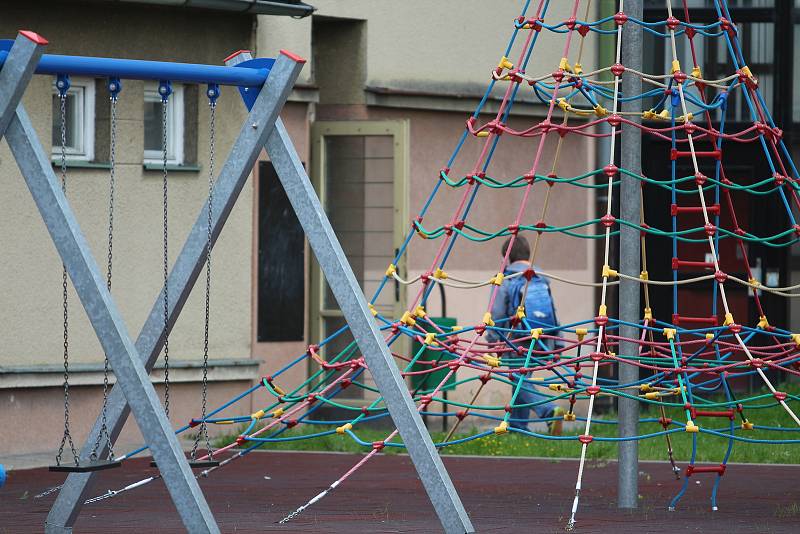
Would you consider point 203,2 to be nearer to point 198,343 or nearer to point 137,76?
point 198,343

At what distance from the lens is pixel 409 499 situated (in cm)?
916

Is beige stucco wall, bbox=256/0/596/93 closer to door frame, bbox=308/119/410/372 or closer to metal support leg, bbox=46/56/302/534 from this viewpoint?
door frame, bbox=308/119/410/372

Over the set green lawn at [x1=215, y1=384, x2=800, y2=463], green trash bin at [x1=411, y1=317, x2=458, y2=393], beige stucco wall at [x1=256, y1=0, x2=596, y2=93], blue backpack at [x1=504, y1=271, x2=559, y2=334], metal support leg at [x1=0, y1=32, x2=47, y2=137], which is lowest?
green lawn at [x1=215, y1=384, x2=800, y2=463]

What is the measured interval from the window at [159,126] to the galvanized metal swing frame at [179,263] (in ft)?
18.8

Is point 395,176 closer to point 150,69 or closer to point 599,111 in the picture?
point 599,111

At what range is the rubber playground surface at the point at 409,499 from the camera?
7918 mm

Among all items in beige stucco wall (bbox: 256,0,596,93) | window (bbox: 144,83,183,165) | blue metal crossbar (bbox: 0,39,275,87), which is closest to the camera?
blue metal crossbar (bbox: 0,39,275,87)

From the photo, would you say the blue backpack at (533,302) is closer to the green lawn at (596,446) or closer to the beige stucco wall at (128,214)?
the green lawn at (596,446)

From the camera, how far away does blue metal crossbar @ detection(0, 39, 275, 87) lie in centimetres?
642

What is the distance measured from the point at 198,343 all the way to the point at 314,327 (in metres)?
1.39

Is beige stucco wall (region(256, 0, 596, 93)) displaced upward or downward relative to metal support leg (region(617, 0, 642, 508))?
upward

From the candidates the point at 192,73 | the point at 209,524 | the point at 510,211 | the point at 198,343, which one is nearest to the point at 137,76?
the point at 192,73

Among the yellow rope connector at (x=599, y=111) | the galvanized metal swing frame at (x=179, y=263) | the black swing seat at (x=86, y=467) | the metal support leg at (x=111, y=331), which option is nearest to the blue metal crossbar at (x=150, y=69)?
the galvanized metal swing frame at (x=179, y=263)

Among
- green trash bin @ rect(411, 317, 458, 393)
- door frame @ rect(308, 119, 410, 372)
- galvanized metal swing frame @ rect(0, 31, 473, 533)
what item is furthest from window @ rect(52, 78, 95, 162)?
galvanized metal swing frame @ rect(0, 31, 473, 533)
